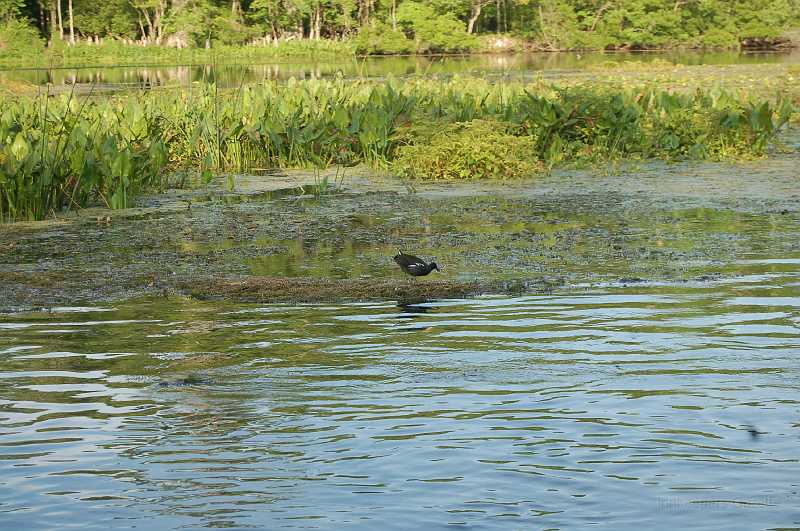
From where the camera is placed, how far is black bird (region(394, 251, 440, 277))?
334 inches

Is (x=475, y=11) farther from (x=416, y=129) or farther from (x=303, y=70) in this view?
(x=416, y=129)

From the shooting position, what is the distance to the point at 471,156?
14891 mm

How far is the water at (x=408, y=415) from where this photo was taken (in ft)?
14.1

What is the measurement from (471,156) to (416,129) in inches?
42.3

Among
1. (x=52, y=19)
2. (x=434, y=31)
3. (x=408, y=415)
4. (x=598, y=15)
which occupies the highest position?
(x=598, y=15)

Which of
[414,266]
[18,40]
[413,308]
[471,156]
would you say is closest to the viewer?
[413,308]

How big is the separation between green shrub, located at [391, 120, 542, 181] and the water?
709 cm

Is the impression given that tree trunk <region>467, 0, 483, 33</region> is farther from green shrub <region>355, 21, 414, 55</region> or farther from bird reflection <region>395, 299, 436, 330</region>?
bird reflection <region>395, 299, 436, 330</region>

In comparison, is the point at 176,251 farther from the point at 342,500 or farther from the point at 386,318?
the point at 342,500

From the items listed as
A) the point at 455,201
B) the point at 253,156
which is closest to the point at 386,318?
the point at 455,201

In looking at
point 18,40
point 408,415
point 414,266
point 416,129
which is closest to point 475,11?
point 18,40

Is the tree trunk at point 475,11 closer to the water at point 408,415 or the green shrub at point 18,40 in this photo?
the green shrub at point 18,40

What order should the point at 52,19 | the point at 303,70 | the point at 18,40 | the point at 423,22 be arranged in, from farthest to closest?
1. the point at 423,22
2. the point at 52,19
3. the point at 18,40
4. the point at 303,70

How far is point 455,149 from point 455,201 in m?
2.06
